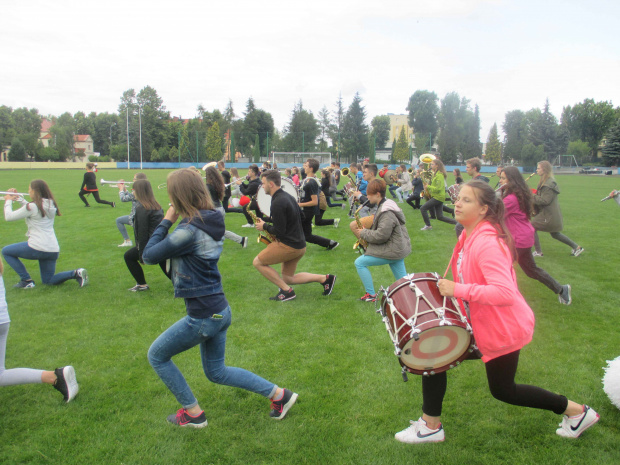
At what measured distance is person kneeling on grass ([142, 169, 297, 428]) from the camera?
290cm

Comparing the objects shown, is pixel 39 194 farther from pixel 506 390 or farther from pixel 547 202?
pixel 547 202

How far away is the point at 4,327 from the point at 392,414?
3148 millimetres

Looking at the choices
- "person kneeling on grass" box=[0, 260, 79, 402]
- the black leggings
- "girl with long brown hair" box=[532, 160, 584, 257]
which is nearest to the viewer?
the black leggings

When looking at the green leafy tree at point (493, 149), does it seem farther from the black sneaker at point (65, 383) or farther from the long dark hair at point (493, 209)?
the black sneaker at point (65, 383)

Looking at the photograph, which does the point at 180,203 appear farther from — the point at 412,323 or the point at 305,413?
the point at 305,413

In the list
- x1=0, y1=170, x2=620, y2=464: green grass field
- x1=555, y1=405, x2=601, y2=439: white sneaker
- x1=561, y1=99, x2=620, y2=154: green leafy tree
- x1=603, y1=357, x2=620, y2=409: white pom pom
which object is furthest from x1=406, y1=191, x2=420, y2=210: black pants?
x1=561, y1=99, x2=620, y2=154: green leafy tree

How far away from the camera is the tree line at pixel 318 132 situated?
6425 centimetres

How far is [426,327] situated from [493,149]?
78612 millimetres

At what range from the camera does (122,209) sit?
16.1 m

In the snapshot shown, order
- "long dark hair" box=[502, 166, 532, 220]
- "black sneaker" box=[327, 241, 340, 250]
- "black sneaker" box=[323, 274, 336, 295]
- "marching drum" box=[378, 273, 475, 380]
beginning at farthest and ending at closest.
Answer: "black sneaker" box=[327, 241, 340, 250] < "black sneaker" box=[323, 274, 336, 295] < "long dark hair" box=[502, 166, 532, 220] < "marching drum" box=[378, 273, 475, 380]

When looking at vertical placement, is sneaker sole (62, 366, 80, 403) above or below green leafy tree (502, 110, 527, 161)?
below

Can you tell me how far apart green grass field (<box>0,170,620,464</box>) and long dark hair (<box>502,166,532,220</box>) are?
1.49 meters

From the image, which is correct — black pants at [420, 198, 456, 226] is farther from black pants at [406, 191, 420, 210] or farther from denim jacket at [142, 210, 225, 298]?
denim jacket at [142, 210, 225, 298]

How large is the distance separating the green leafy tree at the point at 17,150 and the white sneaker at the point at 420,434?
7293 centimetres
